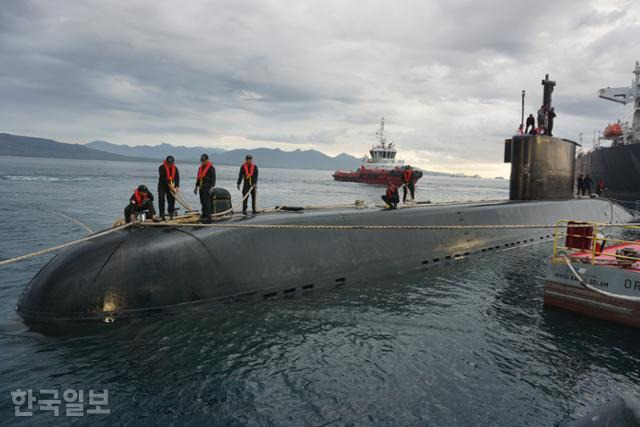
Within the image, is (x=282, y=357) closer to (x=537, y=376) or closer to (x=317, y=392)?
(x=317, y=392)

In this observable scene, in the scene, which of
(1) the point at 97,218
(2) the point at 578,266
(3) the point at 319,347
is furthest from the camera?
(1) the point at 97,218

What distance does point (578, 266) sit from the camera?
912 centimetres

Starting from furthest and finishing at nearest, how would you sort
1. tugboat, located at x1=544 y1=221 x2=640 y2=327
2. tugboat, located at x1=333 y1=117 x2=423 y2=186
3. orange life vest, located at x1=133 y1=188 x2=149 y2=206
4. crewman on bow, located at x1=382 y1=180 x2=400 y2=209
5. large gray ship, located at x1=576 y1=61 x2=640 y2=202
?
tugboat, located at x1=333 y1=117 x2=423 y2=186
large gray ship, located at x1=576 y1=61 x2=640 y2=202
crewman on bow, located at x1=382 y1=180 x2=400 y2=209
orange life vest, located at x1=133 y1=188 x2=149 y2=206
tugboat, located at x1=544 y1=221 x2=640 y2=327

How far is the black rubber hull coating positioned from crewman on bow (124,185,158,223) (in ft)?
1.39

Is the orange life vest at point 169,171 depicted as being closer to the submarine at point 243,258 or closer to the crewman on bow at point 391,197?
the submarine at point 243,258

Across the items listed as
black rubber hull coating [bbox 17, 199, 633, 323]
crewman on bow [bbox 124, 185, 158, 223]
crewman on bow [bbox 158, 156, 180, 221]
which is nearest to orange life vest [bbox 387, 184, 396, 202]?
black rubber hull coating [bbox 17, 199, 633, 323]

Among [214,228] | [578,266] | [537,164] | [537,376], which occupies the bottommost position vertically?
[537,376]

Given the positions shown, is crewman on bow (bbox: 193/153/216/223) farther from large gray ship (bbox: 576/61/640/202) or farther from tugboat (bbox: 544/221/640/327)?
large gray ship (bbox: 576/61/640/202)

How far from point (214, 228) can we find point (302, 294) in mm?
2323

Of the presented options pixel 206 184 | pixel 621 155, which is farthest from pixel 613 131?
pixel 206 184

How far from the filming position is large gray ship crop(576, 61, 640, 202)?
40969 mm

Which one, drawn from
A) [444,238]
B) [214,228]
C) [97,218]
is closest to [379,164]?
[97,218]

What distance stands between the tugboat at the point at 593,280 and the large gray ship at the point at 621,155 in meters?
35.0

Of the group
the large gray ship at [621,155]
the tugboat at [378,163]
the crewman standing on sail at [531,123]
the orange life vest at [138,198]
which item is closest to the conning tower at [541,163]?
the crewman standing on sail at [531,123]
